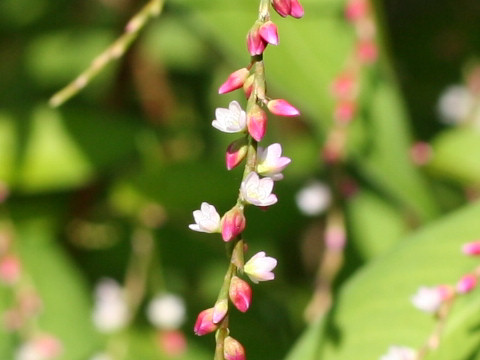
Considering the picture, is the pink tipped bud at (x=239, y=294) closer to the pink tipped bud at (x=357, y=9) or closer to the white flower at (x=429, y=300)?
the white flower at (x=429, y=300)

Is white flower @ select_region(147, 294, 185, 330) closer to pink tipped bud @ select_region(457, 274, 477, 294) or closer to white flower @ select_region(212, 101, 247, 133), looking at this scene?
pink tipped bud @ select_region(457, 274, 477, 294)

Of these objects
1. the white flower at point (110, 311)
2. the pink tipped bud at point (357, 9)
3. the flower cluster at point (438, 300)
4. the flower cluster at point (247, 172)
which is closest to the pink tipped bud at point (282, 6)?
the flower cluster at point (247, 172)

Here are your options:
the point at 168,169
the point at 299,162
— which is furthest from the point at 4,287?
the point at 299,162

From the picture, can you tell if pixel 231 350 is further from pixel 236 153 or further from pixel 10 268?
pixel 10 268

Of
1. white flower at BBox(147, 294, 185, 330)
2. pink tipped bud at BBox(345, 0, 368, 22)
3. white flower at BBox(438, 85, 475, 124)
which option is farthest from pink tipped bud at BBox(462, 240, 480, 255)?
white flower at BBox(438, 85, 475, 124)

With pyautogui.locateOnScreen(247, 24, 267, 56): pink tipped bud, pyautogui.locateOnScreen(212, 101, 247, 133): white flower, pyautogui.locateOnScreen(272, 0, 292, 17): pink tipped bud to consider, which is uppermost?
pyautogui.locateOnScreen(272, 0, 292, 17): pink tipped bud

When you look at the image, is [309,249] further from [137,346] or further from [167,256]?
[137,346]
